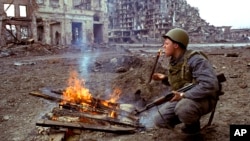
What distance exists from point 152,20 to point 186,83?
54.2 m

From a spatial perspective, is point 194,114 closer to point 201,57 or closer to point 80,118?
point 201,57

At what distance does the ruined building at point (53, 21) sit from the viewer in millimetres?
29953

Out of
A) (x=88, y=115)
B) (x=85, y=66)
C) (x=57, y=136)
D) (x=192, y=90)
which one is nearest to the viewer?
(x=192, y=90)

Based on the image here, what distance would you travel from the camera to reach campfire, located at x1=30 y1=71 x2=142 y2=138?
4.16 meters

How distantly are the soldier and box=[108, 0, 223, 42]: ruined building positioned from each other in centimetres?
4774

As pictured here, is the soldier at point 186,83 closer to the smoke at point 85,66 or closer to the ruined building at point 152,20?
the smoke at point 85,66

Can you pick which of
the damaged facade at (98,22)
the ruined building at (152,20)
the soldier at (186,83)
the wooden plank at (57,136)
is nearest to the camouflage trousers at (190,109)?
the soldier at (186,83)

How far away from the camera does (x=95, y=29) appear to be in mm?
45375

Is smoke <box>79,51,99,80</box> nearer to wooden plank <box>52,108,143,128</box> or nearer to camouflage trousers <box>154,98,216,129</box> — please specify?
wooden plank <box>52,108,143,128</box>

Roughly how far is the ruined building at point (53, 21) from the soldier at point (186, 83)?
85.7 feet

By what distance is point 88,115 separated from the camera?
4.51m

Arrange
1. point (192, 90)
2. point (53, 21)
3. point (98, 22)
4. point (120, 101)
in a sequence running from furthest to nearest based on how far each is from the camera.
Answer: point (98, 22) < point (53, 21) < point (120, 101) < point (192, 90)

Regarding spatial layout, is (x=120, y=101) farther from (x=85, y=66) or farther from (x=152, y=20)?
(x=152, y=20)

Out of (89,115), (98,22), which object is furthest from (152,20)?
(89,115)
